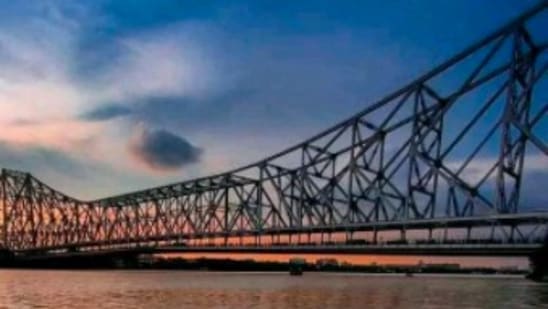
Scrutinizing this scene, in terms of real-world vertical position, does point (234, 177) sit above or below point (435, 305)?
above

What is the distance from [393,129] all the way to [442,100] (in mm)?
8265

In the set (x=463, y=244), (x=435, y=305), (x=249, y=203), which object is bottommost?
(x=435, y=305)

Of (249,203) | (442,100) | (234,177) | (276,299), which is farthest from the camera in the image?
(234,177)

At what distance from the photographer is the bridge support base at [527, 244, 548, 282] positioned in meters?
75.2

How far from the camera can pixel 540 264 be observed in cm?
7956

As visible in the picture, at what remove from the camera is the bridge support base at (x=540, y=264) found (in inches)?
2961

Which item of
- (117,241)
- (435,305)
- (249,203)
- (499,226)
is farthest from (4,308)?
(117,241)

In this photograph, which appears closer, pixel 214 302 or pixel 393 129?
pixel 214 302

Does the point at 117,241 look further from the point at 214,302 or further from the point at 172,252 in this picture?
the point at 214,302

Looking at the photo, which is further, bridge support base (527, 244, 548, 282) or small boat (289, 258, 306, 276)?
small boat (289, 258, 306, 276)

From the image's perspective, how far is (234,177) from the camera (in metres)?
140

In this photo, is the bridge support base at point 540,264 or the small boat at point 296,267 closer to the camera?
the bridge support base at point 540,264

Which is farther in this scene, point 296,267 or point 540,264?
point 296,267

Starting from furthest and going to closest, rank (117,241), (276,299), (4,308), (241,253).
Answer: (117,241), (241,253), (276,299), (4,308)
